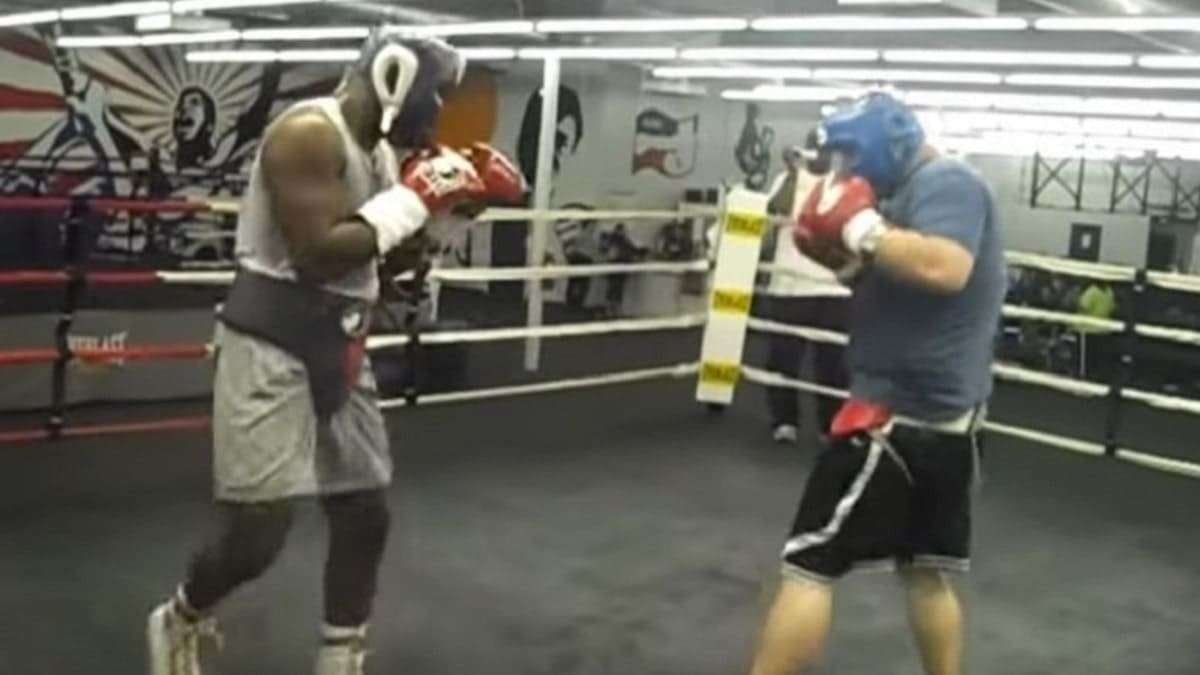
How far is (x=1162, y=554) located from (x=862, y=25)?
2996 millimetres

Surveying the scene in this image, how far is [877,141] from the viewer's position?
2.50 metres

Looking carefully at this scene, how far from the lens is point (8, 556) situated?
3680mm

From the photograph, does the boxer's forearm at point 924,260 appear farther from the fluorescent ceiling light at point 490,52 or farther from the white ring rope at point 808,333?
the fluorescent ceiling light at point 490,52

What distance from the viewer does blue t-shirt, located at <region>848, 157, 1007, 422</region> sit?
2473 mm

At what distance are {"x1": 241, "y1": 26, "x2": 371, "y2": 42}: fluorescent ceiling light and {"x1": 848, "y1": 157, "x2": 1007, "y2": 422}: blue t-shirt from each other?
289 inches

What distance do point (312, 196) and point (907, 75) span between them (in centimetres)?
882

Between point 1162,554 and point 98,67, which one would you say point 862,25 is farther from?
point 98,67

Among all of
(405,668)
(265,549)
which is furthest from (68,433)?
(265,549)

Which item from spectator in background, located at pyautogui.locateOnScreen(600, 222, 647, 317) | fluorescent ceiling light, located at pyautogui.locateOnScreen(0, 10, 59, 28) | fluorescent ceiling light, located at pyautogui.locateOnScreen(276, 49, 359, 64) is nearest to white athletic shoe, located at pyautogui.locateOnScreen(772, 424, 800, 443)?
Result: spectator in background, located at pyautogui.locateOnScreen(600, 222, 647, 317)

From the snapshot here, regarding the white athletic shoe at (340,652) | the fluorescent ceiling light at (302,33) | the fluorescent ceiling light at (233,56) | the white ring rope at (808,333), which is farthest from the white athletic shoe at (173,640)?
the fluorescent ceiling light at (233,56)

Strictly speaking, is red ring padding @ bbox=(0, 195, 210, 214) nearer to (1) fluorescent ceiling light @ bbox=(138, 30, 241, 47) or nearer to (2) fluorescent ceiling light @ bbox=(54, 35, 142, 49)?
(1) fluorescent ceiling light @ bbox=(138, 30, 241, 47)

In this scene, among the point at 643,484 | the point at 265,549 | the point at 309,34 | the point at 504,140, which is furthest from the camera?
the point at 504,140

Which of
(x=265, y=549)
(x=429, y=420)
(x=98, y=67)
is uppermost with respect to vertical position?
(x=98, y=67)

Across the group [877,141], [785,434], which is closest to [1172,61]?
[785,434]
